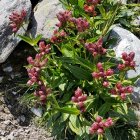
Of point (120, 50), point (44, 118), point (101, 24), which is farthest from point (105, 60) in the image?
point (44, 118)

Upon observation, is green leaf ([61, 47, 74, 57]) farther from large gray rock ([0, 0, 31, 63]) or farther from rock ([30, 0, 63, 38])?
large gray rock ([0, 0, 31, 63])

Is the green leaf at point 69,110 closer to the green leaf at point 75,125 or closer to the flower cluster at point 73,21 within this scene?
the green leaf at point 75,125

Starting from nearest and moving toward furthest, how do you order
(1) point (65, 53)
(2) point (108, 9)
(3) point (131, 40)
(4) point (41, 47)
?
(4) point (41, 47) → (1) point (65, 53) → (3) point (131, 40) → (2) point (108, 9)

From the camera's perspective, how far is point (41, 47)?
177 inches

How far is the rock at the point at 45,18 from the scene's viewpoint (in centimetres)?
545

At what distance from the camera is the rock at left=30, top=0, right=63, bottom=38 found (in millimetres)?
5449

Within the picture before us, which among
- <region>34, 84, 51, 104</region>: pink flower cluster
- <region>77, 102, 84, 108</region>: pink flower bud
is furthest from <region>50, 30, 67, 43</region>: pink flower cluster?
<region>77, 102, 84, 108</region>: pink flower bud

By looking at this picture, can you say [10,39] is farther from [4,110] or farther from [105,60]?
[105,60]

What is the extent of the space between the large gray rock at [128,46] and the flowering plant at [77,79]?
157 mm

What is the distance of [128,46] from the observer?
5164 millimetres

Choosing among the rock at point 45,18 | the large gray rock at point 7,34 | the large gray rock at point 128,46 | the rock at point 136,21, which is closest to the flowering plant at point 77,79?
the large gray rock at point 128,46

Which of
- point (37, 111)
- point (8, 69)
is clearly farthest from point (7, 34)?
point (37, 111)

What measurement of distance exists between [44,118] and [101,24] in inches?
59.3

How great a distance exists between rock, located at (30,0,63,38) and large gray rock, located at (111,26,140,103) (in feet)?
2.86
